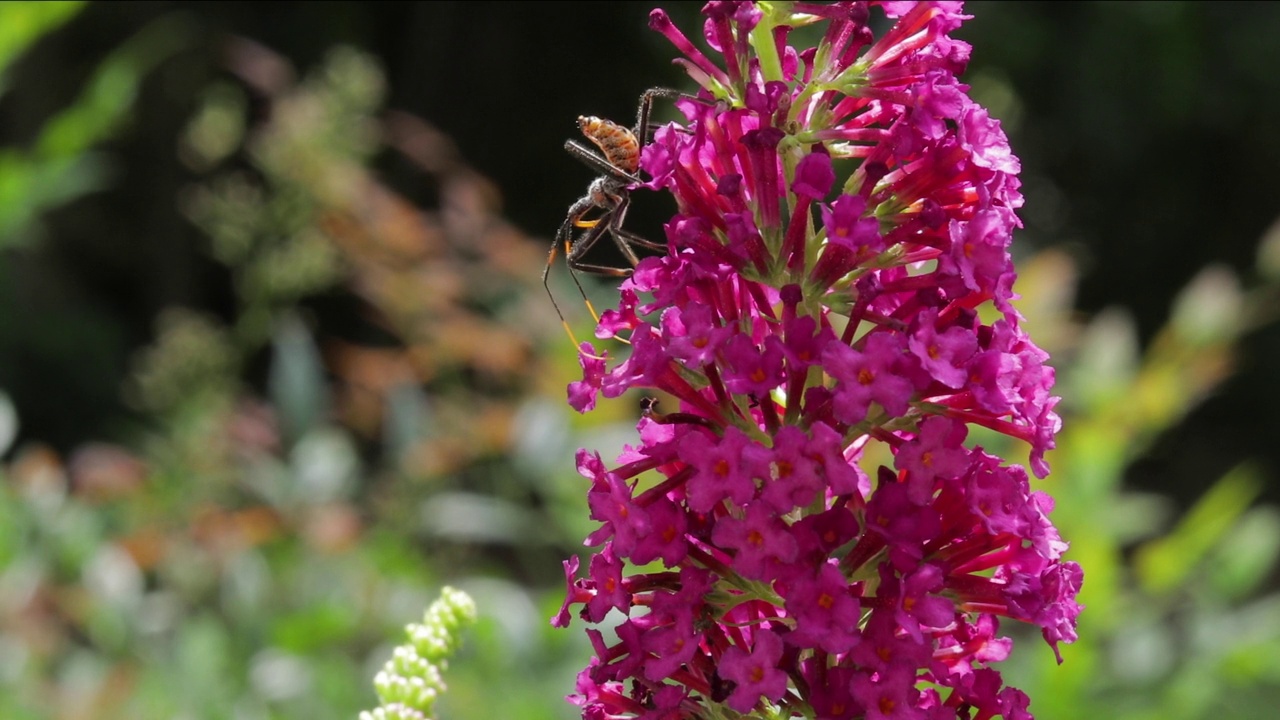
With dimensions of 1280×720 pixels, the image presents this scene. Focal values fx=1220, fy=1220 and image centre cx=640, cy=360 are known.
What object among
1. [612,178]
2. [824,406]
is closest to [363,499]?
[612,178]

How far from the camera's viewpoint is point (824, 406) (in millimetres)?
1347

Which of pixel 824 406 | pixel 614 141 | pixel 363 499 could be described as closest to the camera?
pixel 824 406

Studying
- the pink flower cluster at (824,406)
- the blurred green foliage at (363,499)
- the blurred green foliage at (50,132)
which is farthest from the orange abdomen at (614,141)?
the blurred green foliage at (50,132)

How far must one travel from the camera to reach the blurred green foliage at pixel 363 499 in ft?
10.7

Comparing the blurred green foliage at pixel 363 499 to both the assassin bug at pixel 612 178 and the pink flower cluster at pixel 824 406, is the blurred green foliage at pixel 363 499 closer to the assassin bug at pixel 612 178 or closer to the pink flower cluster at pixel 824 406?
the assassin bug at pixel 612 178

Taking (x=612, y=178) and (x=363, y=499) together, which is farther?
(x=363, y=499)

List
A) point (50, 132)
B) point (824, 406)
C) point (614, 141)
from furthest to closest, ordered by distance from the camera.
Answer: point (50, 132) → point (614, 141) → point (824, 406)

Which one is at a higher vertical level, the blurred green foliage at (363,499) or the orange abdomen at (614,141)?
the blurred green foliage at (363,499)

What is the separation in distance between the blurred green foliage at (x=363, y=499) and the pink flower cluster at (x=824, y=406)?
5.11ft

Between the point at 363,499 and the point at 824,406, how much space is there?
4.07 meters

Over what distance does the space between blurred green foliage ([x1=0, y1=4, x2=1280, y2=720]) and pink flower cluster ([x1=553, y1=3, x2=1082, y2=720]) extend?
1557mm

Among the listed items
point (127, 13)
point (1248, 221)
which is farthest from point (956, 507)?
point (1248, 221)

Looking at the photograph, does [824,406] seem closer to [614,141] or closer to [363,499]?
[614,141]

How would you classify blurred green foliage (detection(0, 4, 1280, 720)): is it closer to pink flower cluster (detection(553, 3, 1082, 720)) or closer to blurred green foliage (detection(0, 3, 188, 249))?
blurred green foliage (detection(0, 3, 188, 249))
